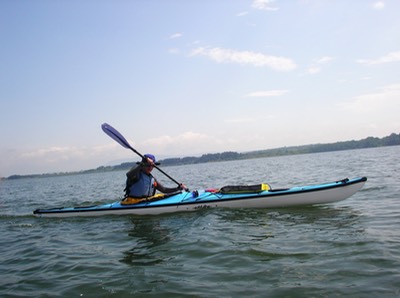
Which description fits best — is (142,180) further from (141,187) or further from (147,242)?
(147,242)

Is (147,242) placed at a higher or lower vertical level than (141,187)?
lower

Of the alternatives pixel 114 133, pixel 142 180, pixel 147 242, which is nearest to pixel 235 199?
pixel 142 180

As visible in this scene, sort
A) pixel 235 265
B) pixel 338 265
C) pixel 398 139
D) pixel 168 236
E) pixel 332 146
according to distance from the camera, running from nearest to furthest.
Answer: pixel 338 265, pixel 235 265, pixel 168 236, pixel 398 139, pixel 332 146

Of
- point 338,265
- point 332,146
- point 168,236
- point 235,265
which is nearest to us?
point 338,265

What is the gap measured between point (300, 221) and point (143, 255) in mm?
A: 3429

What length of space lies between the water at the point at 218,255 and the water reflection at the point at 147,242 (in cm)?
2

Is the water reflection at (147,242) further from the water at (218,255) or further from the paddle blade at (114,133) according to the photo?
the paddle blade at (114,133)

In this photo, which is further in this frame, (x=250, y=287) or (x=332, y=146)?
(x=332, y=146)

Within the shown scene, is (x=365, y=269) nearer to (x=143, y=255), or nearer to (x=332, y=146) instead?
(x=143, y=255)

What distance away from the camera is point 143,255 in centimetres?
562

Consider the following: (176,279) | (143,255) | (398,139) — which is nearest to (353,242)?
(176,279)

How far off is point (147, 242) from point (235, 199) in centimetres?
296

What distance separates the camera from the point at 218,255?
5215mm

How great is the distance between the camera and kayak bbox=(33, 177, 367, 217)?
817cm
